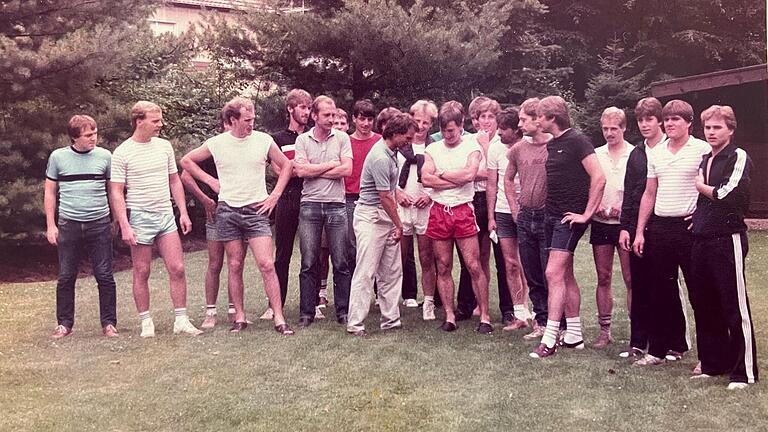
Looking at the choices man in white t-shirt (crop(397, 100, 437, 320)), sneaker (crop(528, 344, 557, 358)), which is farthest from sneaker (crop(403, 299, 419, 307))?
sneaker (crop(528, 344, 557, 358))

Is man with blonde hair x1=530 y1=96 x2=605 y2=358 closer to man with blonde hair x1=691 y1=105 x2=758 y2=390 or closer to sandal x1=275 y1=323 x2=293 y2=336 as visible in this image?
man with blonde hair x1=691 y1=105 x2=758 y2=390

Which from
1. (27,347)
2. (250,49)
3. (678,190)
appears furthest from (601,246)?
(250,49)

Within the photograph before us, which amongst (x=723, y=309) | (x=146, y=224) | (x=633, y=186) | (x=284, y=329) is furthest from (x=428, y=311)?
(x=723, y=309)

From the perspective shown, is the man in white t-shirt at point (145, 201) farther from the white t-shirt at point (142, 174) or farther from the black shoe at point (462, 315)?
the black shoe at point (462, 315)

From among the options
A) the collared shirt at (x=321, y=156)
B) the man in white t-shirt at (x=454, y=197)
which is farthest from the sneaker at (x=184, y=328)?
the man in white t-shirt at (x=454, y=197)

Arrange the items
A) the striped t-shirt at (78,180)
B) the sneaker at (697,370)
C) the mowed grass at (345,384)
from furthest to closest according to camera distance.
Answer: the striped t-shirt at (78,180)
the sneaker at (697,370)
the mowed grass at (345,384)

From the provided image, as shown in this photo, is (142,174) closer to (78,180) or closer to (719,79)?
(78,180)

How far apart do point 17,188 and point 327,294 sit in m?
5.22

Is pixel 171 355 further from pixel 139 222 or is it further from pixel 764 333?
pixel 764 333

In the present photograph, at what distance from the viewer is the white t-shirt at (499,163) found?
5980mm

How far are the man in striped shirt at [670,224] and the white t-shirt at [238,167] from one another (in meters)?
2.79

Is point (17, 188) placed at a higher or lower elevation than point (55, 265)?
higher

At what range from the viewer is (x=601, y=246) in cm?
546

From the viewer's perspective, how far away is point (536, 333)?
5.70 meters
